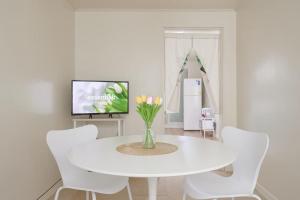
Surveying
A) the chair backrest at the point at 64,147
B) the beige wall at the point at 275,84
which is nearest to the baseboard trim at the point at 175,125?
the beige wall at the point at 275,84

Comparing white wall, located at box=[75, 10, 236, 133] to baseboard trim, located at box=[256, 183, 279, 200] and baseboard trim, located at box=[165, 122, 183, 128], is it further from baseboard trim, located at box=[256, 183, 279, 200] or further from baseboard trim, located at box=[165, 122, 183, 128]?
baseboard trim, located at box=[165, 122, 183, 128]

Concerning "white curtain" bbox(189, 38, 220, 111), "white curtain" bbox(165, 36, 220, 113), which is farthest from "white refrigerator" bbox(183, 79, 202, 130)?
"white curtain" bbox(189, 38, 220, 111)

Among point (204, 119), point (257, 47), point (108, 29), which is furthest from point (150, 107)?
point (204, 119)

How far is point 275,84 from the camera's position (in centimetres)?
254

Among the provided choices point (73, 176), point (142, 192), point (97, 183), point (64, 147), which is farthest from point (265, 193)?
point (64, 147)

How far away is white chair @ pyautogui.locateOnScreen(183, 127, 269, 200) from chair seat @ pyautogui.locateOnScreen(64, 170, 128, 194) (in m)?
0.52

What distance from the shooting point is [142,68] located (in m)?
3.69

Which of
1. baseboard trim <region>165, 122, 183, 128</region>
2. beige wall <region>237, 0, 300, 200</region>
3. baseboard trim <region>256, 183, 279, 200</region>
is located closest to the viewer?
beige wall <region>237, 0, 300, 200</region>

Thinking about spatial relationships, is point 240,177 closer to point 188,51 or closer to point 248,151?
point 248,151

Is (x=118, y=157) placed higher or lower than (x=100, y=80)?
lower

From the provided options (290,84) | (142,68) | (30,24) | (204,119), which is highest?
(30,24)

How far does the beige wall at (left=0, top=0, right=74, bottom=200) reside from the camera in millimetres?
1999

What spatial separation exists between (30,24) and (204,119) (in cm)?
577

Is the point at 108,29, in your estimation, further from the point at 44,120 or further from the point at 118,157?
the point at 118,157
